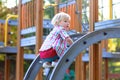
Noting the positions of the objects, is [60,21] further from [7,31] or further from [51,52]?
[7,31]

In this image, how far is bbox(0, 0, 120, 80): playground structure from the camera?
9.71ft

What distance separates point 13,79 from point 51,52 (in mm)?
8218

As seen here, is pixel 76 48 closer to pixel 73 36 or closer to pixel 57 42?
pixel 57 42

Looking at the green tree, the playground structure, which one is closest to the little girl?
the playground structure

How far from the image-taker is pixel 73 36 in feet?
12.7

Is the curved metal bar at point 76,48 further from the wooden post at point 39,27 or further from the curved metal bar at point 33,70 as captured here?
the wooden post at point 39,27

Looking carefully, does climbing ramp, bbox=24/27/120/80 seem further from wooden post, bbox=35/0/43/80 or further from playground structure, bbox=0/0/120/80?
wooden post, bbox=35/0/43/80

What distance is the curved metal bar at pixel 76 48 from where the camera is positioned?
289cm

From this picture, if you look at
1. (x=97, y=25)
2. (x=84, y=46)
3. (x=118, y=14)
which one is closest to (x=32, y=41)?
(x=118, y=14)

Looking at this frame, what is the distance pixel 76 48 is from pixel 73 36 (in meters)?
0.92

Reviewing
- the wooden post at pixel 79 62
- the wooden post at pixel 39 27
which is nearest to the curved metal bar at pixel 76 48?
the wooden post at pixel 79 62

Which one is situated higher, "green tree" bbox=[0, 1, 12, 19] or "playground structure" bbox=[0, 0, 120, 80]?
"green tree" bbox=[0, 1, 12, 19]

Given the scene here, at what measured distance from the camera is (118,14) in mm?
6023

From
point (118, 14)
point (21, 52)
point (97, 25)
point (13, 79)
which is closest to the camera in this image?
point (97, 25)
